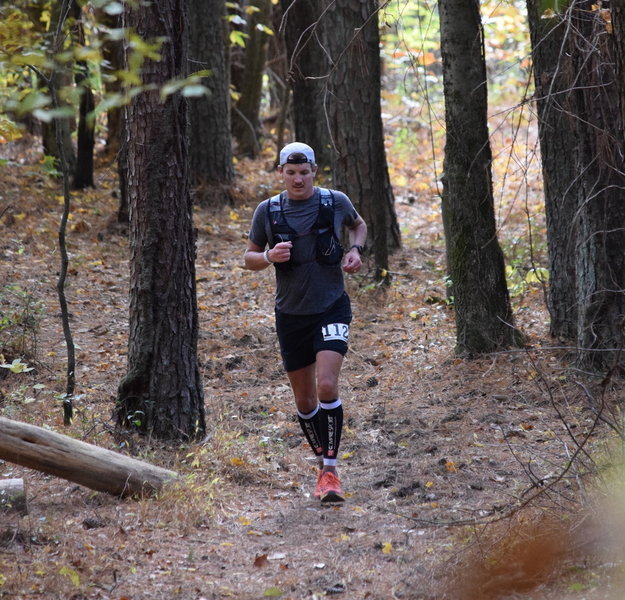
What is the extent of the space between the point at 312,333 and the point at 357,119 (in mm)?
6695

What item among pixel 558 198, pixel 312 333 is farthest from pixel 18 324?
pixel 558 198

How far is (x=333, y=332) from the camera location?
600 centimetres

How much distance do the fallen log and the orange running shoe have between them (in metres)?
1.06

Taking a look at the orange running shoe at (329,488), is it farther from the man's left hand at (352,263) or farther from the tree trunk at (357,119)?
the tree trunk at (357,119)

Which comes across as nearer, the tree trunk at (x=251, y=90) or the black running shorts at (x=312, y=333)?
the black running shorts at (x=312, y=333)

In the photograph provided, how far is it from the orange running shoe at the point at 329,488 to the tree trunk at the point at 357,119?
6.10 metres

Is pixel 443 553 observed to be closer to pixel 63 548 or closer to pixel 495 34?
pixel 63 548

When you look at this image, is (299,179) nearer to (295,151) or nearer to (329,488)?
(295,151)

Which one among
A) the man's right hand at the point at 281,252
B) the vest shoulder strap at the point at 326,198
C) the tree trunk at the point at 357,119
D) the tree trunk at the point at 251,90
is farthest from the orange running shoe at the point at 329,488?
the tree trunk at the point at 251,90

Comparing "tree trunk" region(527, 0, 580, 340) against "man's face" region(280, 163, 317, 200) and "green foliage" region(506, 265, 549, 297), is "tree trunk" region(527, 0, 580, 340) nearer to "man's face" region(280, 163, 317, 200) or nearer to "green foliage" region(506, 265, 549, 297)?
"green foliage" region(506, 265, 549, 297)

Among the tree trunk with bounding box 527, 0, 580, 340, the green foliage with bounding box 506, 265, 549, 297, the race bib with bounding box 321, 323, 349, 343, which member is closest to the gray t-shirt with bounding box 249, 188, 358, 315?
the race bib with bounding box 321, 323, 349, 343

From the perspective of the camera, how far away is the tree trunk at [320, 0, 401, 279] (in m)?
12.1

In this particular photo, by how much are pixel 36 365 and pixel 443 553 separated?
Result: 5.42m

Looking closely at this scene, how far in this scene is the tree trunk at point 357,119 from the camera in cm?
1209
